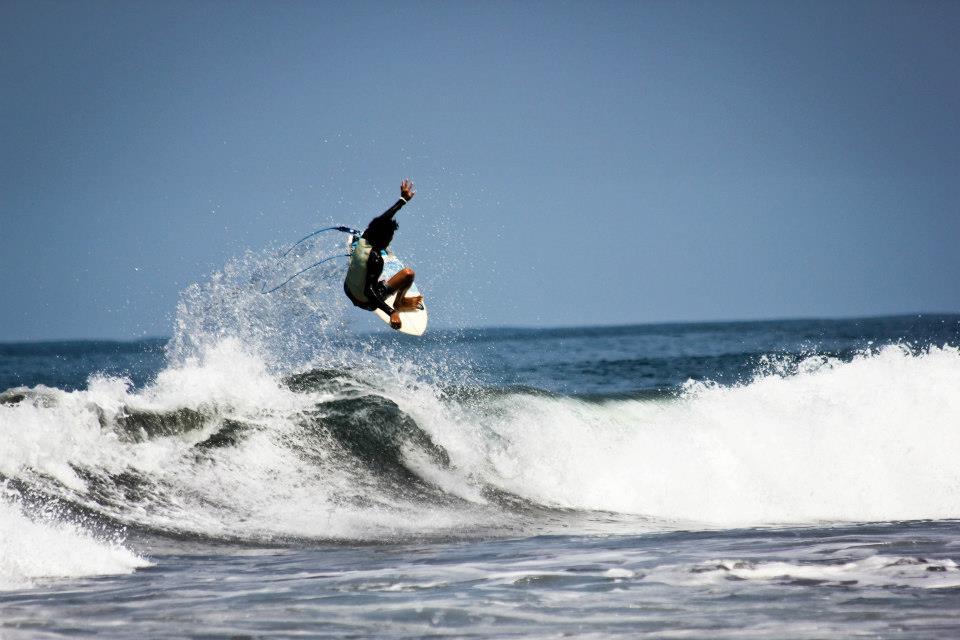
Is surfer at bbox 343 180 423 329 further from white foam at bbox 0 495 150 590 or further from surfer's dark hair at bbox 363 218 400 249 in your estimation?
white foam at bbox 0 495 150 590

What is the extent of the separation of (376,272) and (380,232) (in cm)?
56

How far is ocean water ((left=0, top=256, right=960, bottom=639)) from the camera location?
21.2 ft

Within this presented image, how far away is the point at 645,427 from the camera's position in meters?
14.2

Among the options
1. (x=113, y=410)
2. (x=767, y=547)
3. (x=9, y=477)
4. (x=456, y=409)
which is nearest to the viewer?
(x=767, y=547)

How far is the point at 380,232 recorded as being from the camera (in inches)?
459

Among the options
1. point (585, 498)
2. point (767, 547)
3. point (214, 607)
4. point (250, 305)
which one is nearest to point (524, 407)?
point (585, 498)

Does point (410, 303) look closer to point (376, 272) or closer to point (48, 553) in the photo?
point (376, 272)

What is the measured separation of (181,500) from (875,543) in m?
6.47

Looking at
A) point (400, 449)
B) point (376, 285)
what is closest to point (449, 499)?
point (400, 449)

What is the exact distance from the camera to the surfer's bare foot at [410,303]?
13070 millimetres

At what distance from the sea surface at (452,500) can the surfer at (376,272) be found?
1.57 m

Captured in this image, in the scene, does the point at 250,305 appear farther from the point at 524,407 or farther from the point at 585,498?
the point at 585,498

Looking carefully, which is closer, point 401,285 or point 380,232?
point 380,232

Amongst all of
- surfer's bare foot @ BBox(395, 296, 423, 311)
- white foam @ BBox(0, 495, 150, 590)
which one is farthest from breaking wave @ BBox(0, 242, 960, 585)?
surfer's bare foot @ BBox(395, 296, 423, 311)
